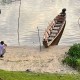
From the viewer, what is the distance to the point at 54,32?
25500 mm

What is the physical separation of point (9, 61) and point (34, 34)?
42.5 feet

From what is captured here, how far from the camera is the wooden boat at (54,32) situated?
2234cm

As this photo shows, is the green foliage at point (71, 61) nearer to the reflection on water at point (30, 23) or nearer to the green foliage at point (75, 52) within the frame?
the green foliage at point (75, 52)

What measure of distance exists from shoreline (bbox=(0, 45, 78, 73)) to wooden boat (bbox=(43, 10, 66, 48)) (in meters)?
1.24

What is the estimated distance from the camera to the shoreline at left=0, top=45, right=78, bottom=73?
15.9 metres

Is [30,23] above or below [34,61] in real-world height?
above

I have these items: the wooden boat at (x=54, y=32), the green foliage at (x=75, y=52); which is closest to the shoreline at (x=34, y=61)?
the green foliage at (x=75, y=52)

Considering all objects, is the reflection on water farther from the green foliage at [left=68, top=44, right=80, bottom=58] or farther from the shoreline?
the green foliage at [left=68, top=44, right=80, bottom=58]

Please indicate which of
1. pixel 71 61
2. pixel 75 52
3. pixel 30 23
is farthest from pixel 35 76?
pixel 30 23

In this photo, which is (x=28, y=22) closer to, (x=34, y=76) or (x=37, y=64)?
(x=37, y=64)

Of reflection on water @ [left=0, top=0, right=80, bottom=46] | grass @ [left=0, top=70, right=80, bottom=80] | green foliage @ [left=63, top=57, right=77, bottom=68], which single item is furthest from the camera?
reflection on water @ [left=0, top=0, right=80, bottom=46]

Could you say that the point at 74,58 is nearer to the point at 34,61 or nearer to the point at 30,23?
the point at 34,61

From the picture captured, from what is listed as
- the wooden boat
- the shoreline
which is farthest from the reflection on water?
the shoreline

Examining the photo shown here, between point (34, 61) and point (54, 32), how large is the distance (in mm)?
8423
